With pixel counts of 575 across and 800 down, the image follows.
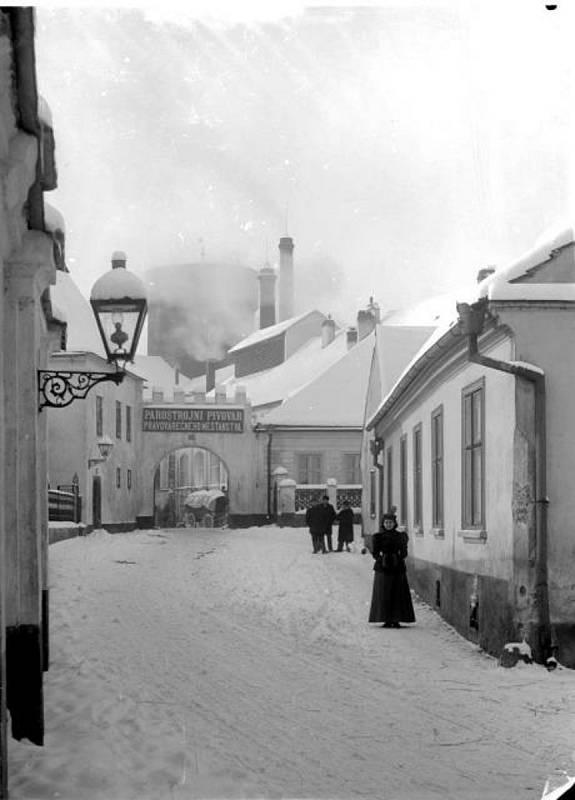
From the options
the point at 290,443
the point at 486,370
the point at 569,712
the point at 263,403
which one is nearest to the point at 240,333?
the point at 263,403

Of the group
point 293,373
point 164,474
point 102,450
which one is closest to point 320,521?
point 102,450

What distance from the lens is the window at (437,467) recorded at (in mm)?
13961

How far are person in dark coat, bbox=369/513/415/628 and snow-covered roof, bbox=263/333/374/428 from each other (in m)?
29.0

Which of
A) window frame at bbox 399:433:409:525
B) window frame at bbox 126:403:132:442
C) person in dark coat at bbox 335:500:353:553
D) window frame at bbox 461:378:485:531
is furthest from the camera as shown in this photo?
window frame at bbox 126:403:132:442

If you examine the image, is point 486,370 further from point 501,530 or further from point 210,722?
point 210,722

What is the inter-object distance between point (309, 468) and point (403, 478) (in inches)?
930

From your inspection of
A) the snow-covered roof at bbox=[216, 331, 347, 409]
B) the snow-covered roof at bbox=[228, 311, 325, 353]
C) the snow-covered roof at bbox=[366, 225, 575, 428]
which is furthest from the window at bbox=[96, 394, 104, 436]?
the snow-covered roof at bbox=[366, 225, 575, 428]

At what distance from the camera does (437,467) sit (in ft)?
46.9

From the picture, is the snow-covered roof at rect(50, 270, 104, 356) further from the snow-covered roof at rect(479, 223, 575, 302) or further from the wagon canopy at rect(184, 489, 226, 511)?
the snow-covered roof at rect(479, 223, 575, 302)

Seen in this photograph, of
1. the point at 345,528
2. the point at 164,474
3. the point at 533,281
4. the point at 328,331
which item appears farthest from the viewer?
the point at 164,474

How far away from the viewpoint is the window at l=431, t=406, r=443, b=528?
1396 cm

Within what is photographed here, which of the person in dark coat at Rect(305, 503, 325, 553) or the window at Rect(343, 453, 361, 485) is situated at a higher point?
the window at Rect(343, 453, 361, 485)

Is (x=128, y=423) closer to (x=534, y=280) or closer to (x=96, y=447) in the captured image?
(x=96, y=447)

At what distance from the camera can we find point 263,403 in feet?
162
